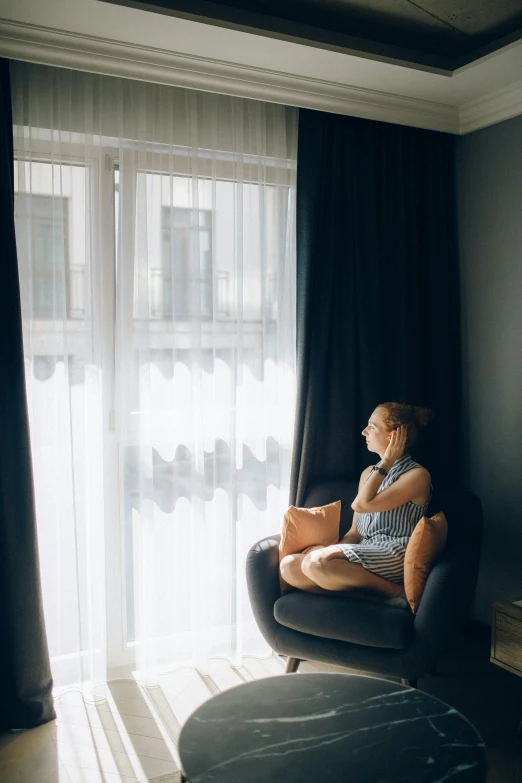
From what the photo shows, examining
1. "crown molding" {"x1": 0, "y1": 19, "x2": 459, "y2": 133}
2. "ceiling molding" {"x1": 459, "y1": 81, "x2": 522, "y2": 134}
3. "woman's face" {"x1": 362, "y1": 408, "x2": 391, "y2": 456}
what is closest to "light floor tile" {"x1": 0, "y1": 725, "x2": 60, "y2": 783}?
"woman's face" {"x1": 362, "y1": 408, "x2": 391, "y2": 456}

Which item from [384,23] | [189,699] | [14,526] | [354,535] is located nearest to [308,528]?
[354,535]

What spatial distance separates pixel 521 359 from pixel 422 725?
6.50ft

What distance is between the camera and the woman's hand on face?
119 inches

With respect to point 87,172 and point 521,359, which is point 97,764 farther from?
point 521,359

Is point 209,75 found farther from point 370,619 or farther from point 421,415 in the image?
point 370,619

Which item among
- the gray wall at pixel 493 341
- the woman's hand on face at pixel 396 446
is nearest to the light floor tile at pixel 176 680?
the woman's hand on face at pixel 396 446

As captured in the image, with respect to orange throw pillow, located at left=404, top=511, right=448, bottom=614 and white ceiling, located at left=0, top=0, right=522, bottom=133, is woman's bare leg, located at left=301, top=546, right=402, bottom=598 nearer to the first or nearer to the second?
orange throw pillow, located at left=404, top=511, right=448, bottom=614

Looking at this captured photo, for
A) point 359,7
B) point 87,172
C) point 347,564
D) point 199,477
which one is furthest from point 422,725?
point 359,7

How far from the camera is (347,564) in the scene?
276 cm

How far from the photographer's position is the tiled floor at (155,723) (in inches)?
96.0

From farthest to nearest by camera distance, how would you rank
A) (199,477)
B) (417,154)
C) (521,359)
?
(417,154) → (521,359) → (199,477)

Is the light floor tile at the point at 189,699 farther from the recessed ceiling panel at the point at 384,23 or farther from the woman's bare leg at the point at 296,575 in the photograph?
the recessed ceiling panel at the point at 384,23

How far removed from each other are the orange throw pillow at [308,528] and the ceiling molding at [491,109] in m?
2.00

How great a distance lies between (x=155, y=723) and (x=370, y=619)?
3.08ft
